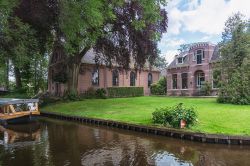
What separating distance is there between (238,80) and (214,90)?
33.8 ft

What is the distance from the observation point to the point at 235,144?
13797 mm

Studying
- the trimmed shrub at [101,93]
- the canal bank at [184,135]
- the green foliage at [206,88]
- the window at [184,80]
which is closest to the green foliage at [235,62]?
the green foliage at [206,88]

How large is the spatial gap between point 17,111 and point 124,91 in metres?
18.8

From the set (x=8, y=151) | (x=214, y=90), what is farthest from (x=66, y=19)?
(x=214, y=90)

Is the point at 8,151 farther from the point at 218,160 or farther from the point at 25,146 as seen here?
the point at 218,160

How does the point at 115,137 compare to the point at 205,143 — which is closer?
the point at 205,143

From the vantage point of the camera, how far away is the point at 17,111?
24625 mm

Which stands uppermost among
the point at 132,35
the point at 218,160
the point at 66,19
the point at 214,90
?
the point at 132,35

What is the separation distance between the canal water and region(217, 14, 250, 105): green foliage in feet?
37.9

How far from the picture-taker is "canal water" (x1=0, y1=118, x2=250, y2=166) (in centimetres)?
1130

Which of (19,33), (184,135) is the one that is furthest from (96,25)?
(184,135)

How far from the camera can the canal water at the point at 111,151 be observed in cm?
1130

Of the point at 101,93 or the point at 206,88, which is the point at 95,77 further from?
the point at 206,88

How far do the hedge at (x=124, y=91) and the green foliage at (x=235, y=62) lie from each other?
16.5 metres
